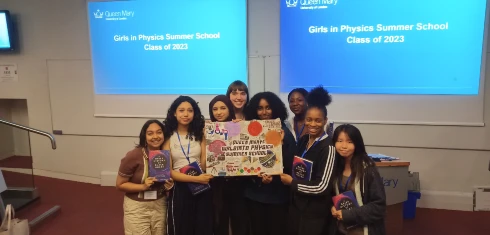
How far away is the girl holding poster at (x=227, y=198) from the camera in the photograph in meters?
2.36

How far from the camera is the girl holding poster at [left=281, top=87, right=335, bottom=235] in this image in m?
1.94

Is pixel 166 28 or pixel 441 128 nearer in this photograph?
pixel 441 128

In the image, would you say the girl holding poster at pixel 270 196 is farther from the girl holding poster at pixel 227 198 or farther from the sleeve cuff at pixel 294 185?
the sleeve cuff at pixel 294 185

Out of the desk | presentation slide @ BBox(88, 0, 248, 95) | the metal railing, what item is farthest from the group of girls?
the metal railing

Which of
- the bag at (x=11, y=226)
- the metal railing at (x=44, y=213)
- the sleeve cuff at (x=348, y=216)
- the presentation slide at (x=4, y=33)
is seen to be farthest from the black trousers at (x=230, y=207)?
the presentation slide at (x=4, y=33)

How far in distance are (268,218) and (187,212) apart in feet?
1.67

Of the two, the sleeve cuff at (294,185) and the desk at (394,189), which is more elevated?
the sleeve cuff at (294,185)

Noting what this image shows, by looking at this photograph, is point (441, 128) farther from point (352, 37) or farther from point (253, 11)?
point (253, 11)

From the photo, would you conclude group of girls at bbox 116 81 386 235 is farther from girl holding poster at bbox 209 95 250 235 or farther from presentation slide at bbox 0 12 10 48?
presentation slide at bbox 0 12 10 48

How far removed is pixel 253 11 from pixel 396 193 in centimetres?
228

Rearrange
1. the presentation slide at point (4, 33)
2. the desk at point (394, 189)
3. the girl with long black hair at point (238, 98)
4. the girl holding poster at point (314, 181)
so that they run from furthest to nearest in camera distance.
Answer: the presentation slide at point (4, 33) < the desk at point (394, 189) < the girl with long black hair at point (238, 98) < the girl holding poster at point (314, 181)

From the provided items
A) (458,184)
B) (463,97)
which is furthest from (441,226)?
(463,97)

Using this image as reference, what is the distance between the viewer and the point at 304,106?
2.74 m

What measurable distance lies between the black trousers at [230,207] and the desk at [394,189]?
4.47 ft
